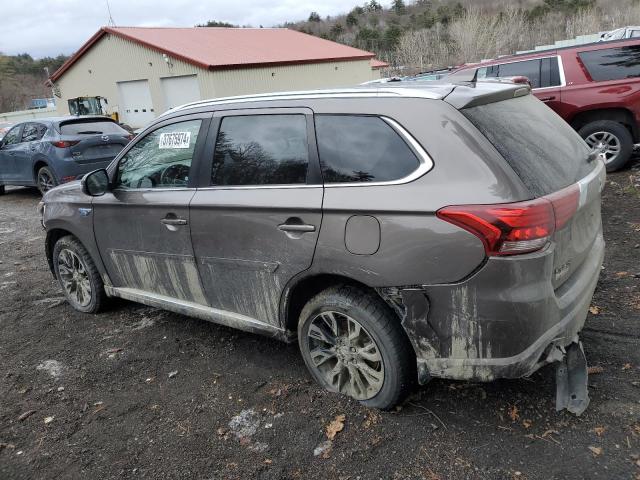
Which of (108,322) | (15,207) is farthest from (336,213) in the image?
(15,207)

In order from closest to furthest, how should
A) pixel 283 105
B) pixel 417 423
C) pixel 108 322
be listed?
pixel 417 423, pixel 283 105, pixel 108 322

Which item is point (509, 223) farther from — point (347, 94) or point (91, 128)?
point (91, 128)

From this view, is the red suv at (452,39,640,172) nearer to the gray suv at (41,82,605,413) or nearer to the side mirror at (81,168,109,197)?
the gray suv at (41,82,605,413)

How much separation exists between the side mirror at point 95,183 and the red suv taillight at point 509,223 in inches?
108

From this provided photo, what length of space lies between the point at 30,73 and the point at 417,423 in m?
109

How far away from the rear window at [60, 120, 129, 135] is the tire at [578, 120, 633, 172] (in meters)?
8.72

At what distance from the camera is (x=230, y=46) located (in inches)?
1308

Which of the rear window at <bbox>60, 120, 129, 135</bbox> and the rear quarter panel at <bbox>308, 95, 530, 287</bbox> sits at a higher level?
the rear window at <bbox>60, 120, 129, 135</bbox>

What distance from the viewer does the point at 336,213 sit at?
2.68 metres

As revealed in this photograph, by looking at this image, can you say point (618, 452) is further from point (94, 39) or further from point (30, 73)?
point (30, 73)

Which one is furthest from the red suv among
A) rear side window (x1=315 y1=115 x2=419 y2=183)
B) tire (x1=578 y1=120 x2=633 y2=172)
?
rear side window (x1=315 y1=115 x2=419 y2=183)

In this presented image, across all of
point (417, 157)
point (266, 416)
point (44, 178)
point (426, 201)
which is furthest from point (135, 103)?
point (426, 201)

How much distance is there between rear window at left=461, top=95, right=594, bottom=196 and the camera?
2.44 meters

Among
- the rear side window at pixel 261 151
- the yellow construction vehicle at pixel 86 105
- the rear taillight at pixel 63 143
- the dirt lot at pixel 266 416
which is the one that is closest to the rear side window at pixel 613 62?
the dirt lot at pixel 266 416
